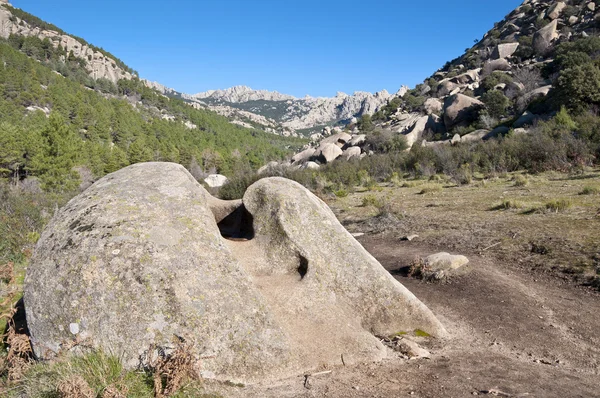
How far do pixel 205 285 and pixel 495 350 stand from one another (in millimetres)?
3866

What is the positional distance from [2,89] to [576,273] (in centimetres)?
8473

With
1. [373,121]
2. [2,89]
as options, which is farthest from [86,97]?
[373,121]

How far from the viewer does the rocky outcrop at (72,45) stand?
393 feet

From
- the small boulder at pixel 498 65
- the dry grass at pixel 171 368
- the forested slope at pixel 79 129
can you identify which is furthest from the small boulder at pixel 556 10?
the dry grass at pixel 171 368

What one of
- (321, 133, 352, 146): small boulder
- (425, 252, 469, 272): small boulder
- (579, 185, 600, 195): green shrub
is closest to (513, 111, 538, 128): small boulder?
(579, 185, 600, 195): green shrub

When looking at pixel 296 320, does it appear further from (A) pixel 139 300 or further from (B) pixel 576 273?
(B) pixel 576 273

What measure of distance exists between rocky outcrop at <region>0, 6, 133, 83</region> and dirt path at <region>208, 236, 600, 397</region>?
14020 centimetres

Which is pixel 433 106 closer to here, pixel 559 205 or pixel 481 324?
pixel 559 205

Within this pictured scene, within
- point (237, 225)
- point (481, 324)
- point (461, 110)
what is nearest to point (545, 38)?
point (461, 110)

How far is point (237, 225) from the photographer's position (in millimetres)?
6051

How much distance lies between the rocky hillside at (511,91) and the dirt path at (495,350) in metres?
20.4

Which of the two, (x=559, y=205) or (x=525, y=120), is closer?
(x=559, y=205)

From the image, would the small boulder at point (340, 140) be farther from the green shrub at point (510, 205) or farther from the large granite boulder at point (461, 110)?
the green shrub at point (510, 205)

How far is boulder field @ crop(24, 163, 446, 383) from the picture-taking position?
3443mm
